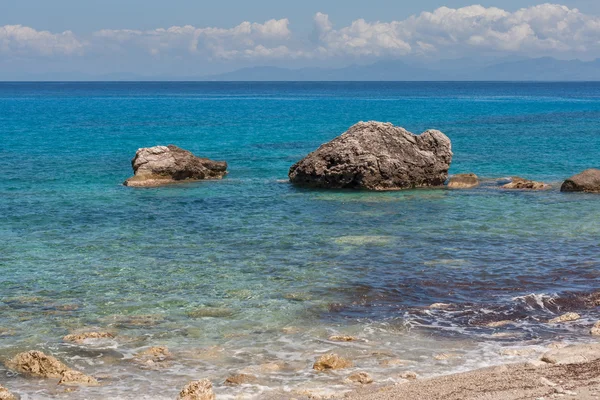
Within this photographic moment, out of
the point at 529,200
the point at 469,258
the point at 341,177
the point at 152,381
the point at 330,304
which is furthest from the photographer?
the point at 341,177

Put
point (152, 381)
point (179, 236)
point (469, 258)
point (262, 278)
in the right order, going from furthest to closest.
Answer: point (179, 236) < point (469, 258) < point (262, 278) < point (152, 381)

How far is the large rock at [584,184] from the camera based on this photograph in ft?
118

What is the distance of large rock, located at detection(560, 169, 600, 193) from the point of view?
35.9 metres

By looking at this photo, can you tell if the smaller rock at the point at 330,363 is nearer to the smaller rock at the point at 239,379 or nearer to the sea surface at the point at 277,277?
the sea surface at the point at 277,277

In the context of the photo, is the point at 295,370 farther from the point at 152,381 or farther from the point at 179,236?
the point at 179,236

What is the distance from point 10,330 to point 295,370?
6.96 meters

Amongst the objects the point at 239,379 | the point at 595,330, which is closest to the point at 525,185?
the point at 595,330

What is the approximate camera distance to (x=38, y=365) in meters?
14.8

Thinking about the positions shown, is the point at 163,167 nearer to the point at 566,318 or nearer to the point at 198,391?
the point at 566,318

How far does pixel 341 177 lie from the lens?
125 feet

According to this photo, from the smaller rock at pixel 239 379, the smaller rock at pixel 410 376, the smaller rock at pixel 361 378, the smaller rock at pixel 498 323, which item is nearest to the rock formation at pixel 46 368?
the smaller rock at pixel 239 379

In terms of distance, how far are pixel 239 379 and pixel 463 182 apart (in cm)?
A: 2637

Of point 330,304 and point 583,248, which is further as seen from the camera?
point 583,248

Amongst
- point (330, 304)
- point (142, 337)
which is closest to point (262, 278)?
point (330, 304)
